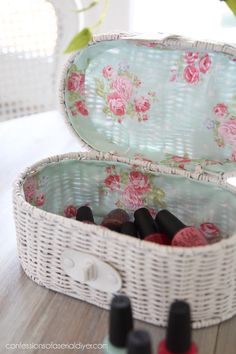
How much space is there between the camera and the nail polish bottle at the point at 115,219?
0.76m

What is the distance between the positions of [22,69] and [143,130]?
392 millimetres

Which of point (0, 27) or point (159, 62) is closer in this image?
point (159, 62)

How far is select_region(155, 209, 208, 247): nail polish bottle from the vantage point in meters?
0.66

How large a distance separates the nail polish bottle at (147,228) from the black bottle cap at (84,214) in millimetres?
72

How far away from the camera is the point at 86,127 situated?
33.4 inches

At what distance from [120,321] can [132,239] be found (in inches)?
5.3

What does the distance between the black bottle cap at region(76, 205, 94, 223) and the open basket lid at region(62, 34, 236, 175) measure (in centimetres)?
10

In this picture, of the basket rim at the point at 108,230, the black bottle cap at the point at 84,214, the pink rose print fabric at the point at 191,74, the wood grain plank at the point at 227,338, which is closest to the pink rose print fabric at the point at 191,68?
the pink rose print fabric at the point at 191,74

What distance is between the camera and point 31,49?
1.07 metres

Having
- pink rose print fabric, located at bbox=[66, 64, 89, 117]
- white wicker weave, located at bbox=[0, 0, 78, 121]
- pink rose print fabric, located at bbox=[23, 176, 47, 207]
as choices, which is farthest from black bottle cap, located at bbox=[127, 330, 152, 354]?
white wicker weave, located at bbox=[0, 0, 78, 121]

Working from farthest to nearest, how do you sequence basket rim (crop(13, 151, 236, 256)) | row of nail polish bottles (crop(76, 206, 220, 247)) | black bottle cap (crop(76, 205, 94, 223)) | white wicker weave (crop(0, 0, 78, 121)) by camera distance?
white wicker weave (crop(0, 0, 78, 121)) < black bottle cap (crop(76, 205, 94, 223)) < row of nail polish bottles (crop(76, 206, 220, 247)) < basket rim (crop(13, 151, 236, 256))

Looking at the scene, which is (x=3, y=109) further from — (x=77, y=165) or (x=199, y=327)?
(x=199, y=327)

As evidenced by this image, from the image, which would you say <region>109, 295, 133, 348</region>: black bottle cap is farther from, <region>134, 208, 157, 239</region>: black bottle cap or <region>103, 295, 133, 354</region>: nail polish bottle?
<region>134, 208, 157, 239</region>: black bottle cap

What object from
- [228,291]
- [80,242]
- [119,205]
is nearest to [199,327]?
[228,291]
